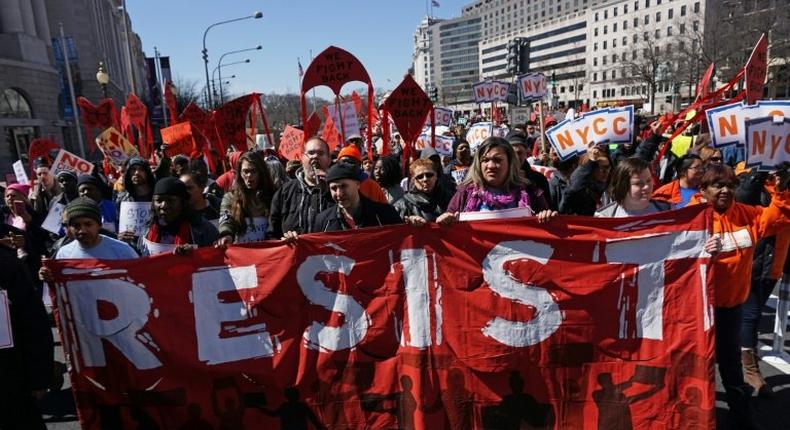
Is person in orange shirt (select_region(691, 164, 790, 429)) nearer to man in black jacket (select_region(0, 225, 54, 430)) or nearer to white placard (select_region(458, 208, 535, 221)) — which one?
white placard (select_region(458, 208, 535, 221))

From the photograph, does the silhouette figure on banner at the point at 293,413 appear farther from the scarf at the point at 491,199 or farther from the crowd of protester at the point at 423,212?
the scarf at the point at 491,199

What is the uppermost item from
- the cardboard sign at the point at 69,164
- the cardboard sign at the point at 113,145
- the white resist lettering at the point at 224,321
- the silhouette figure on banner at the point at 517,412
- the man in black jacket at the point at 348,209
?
the cardboard sign at the point at 113,145

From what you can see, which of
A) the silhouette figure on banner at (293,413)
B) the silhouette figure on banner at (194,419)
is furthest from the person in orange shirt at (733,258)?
the silhouette figure on banner at (194,419)

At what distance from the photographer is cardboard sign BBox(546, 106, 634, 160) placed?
484 cm

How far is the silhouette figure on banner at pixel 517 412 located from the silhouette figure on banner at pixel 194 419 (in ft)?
5.47

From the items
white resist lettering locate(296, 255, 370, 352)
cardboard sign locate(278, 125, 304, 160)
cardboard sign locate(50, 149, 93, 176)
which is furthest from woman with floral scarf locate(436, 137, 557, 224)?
cardboard sign locate(50, 149, 93, 176)

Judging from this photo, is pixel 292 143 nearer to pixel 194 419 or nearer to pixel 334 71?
pixel 334 71

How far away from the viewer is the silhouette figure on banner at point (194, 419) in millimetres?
3010

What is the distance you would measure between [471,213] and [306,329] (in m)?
1.29

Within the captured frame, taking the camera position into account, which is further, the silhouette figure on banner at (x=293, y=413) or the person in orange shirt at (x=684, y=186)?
the person in orange shirt at (x=684, y=186)

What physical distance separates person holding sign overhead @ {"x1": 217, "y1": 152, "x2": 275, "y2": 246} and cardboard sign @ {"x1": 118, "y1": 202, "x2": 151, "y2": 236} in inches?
37.2

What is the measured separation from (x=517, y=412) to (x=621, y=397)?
0.59 metres

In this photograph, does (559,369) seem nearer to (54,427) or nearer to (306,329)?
(306,329)

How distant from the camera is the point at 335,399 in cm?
300
